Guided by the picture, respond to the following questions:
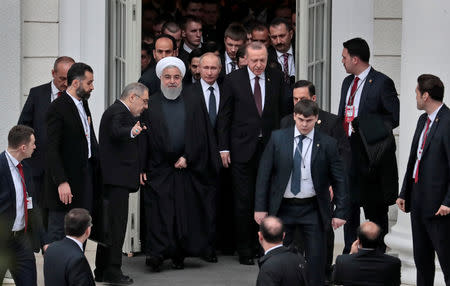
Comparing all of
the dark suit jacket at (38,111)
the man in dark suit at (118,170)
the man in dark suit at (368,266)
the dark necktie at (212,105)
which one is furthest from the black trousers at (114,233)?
the man in dark suit at (368,266)

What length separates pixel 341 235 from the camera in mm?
10930

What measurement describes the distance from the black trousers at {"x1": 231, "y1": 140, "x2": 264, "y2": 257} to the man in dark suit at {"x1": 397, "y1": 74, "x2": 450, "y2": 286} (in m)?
2.02

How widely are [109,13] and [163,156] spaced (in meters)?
1.93

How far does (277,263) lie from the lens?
20.5 ft

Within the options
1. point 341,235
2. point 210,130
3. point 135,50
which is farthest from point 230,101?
point 341,235

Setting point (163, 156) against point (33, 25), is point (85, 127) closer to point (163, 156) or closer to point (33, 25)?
point (163, 156)

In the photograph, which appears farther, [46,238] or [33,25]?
[33,25]

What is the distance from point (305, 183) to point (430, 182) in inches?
35.8

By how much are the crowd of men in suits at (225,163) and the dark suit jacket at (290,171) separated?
0.4 inches

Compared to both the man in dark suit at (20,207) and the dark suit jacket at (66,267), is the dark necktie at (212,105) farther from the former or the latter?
the dark suit jacket at (66,267)

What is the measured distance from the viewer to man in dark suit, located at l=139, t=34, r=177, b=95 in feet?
33.4

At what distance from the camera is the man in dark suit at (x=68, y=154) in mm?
8438

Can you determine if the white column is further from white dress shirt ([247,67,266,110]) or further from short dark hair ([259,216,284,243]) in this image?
short dark hair ([259,216,284,243])

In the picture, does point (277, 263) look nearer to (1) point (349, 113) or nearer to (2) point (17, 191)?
(2) point (17, 191)
